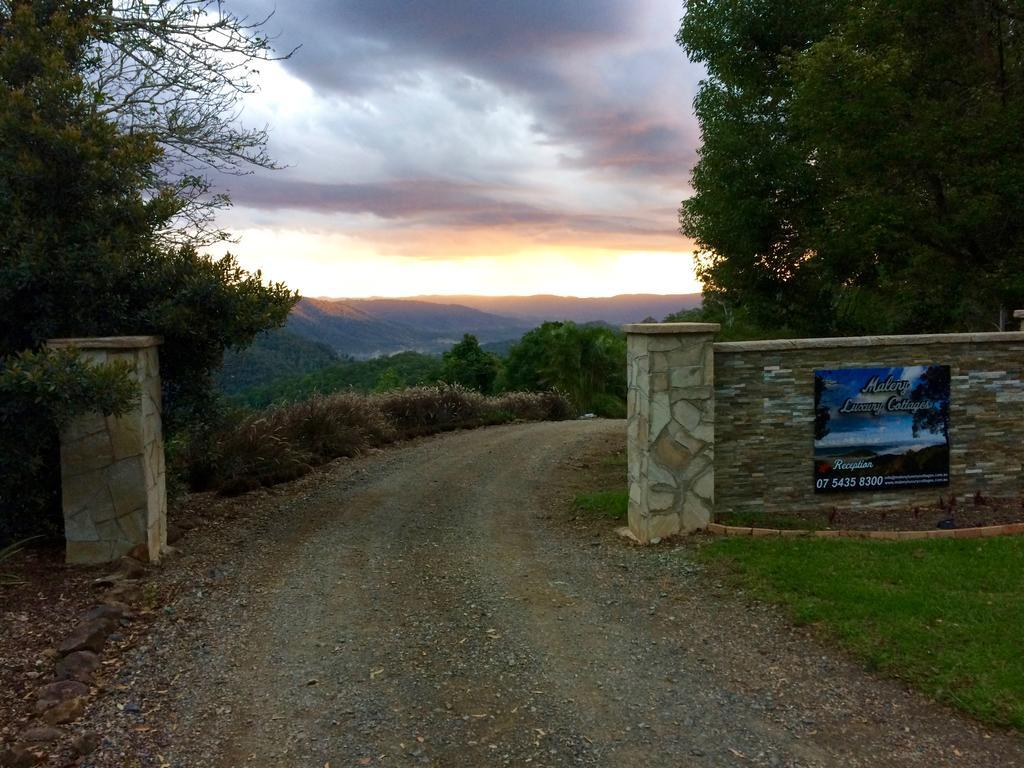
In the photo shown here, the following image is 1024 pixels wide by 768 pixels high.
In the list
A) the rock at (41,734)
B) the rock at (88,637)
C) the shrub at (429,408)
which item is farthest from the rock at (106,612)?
the shrub at (429,408)

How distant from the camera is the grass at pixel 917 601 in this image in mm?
4594

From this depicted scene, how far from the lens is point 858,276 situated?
14219 millimetres

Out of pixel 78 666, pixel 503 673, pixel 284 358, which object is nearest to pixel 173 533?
pixel 78 666

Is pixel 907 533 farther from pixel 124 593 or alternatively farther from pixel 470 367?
pixel 470 367

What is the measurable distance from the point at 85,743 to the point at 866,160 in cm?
1247

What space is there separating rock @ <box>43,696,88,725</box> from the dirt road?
0.69 feet

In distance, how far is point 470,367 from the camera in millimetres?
29641

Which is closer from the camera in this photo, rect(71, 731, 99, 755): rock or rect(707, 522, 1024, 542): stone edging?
rect(71, 731, 99, 755): rock

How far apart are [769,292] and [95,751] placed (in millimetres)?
15576

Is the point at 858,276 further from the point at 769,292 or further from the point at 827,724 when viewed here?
the point at 827,724

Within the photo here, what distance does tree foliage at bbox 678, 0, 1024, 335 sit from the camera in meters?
11.2

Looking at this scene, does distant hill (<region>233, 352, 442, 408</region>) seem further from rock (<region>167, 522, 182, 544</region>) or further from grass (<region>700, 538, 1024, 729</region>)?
grass (<region>700, 538, 1024, 729</region>)

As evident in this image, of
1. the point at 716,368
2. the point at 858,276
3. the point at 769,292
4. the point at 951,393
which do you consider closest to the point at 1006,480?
the point at 951,393

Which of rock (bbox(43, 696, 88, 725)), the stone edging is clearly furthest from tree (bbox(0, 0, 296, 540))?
the stone edging
